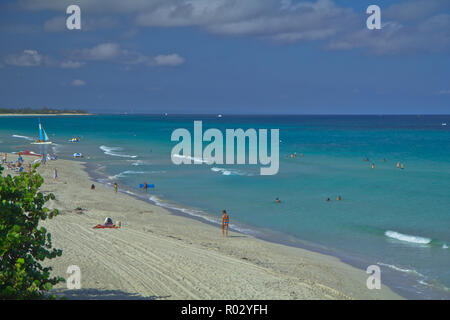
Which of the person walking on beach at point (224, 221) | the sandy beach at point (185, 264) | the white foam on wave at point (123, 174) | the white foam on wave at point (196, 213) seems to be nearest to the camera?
the sandy beach at point (185, 264)

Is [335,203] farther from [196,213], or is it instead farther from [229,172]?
[229,172]

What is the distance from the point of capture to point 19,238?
7254 millimetres

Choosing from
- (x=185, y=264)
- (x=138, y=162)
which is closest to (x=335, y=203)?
(x=185, y=264)

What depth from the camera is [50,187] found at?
31.3m

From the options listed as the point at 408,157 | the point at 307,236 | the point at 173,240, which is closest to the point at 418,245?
the point at 307,236

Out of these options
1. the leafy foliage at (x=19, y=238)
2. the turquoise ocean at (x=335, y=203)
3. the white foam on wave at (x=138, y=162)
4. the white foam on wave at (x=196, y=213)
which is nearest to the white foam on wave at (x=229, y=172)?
the turquoise ocean at (x=335, y=203)

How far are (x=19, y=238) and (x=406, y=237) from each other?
18.3m

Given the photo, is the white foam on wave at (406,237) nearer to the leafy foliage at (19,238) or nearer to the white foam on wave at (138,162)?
the leafy foliage at (19,238)

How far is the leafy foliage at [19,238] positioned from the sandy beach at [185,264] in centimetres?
346

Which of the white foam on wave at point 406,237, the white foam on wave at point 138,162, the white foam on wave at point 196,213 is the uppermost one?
the white foam on wave at point 138,162

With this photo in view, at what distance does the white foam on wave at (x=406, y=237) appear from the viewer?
65.5ft
